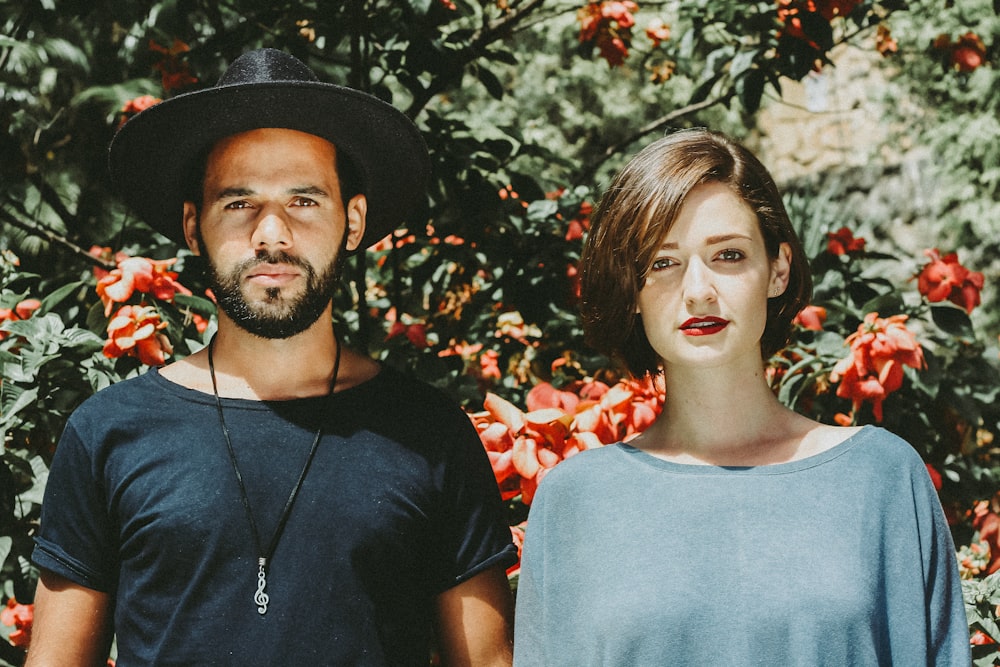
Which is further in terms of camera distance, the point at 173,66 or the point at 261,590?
the point at 173,66

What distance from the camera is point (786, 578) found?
135 centimetres

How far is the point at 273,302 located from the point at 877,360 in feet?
3.87

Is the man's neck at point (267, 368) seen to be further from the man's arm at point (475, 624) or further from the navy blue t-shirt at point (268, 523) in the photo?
the man's arm at point (475, 624)

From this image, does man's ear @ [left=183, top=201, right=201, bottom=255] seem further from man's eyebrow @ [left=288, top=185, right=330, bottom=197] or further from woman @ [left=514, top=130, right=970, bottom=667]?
woman @ [left=514, top=130, right=970, bottom=667]

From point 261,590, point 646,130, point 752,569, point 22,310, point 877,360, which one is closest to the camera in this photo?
point 752,569

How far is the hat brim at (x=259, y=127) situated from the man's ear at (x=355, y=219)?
0.04 m

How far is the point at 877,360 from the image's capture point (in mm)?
2062

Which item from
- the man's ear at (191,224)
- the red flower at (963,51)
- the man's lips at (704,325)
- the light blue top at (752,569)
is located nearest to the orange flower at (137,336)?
the man's ear at (191,224)

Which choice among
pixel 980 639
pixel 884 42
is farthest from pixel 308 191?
pixel 884 42

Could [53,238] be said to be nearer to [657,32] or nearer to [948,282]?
[657,32]

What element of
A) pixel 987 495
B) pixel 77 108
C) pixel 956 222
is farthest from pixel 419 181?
pixel 956 222

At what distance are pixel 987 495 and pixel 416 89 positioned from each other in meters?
1.79

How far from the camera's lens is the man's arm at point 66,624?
1.51 meters

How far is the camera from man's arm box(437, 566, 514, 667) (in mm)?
1586
